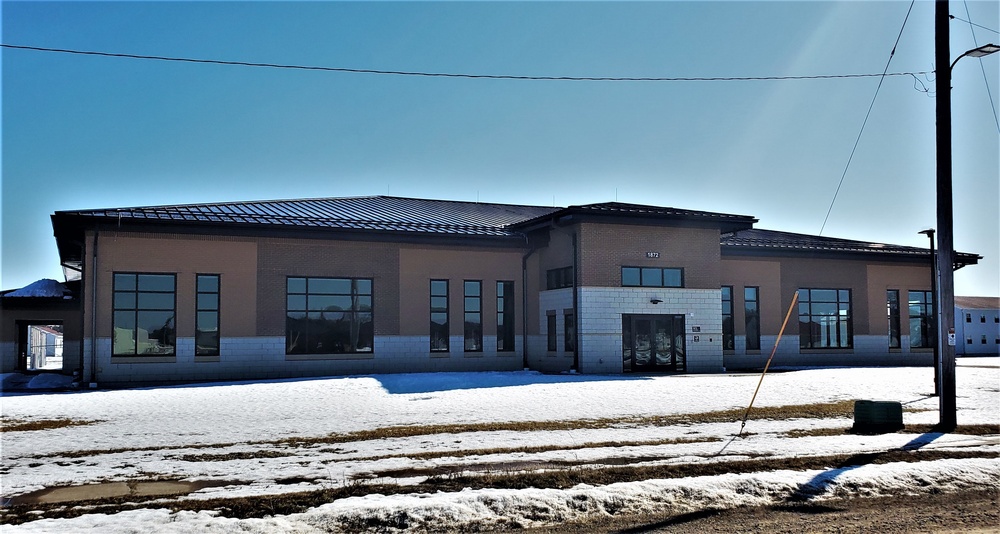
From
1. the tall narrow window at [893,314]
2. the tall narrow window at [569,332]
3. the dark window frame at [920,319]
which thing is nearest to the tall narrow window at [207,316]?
the tall narrow window at [569,332]

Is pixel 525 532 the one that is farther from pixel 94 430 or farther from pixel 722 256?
pixel 722 256

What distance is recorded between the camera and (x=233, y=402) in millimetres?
20328

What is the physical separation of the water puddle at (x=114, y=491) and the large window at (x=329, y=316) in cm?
1960

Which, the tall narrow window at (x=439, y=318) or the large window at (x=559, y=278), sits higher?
the large window at (x=559, y=278)

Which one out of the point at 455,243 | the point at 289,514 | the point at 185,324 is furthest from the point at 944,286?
the point at 185,324

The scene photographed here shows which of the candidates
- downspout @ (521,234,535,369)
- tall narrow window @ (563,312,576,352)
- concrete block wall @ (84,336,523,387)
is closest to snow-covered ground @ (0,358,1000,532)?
concrete block wall @ (84,336,523,387)

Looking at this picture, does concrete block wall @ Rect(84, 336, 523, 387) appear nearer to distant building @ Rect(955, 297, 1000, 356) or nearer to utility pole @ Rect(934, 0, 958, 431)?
utility pole @ Rect(934, 0, 958, 431)

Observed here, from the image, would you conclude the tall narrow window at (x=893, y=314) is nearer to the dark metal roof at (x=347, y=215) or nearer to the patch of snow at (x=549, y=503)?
the dark metal roof at (x=347, y=215)

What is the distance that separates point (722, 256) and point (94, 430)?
89.0 ft

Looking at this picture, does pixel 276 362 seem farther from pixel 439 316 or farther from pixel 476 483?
pixel 476 483

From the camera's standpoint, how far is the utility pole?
15.2m

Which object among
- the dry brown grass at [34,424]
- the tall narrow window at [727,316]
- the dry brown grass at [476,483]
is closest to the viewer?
the dry brown grass at [476,483]

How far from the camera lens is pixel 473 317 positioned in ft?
108

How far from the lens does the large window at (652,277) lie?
101 feet
